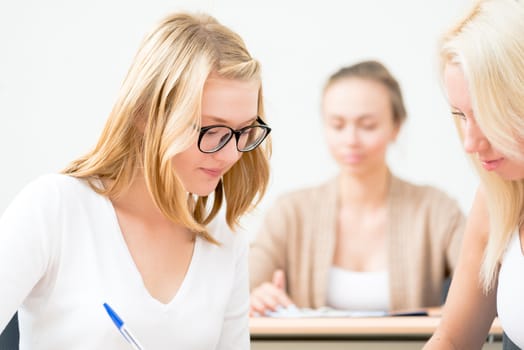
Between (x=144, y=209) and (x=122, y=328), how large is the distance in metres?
0.30

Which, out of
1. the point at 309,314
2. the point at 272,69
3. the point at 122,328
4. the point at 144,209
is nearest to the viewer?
the point at 122,328

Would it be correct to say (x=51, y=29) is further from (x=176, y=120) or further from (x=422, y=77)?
(x=176, y=120)

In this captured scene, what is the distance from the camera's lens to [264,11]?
3.91 metres

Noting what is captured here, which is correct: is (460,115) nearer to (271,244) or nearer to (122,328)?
(122,328)

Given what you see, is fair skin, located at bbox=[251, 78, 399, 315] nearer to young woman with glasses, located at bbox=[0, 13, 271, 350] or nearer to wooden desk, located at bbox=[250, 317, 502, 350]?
wooden desk, located at bbox=[250, 317, 502, 350]

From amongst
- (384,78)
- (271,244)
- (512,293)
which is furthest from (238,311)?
(384,78)

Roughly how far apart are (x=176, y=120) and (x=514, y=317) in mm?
648

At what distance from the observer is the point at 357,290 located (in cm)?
313

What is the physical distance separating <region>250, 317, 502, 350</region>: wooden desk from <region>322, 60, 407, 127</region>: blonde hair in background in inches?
49.4

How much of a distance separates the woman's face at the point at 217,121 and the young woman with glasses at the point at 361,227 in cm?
171

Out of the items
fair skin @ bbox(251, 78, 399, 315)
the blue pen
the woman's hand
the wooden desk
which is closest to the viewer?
the blue pen

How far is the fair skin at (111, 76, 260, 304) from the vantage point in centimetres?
139

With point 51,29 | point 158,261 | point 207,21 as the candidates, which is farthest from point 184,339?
point 51,29

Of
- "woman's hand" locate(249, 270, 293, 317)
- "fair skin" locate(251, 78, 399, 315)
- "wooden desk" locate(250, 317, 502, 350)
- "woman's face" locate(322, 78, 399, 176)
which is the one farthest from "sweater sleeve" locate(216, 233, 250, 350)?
"woman's face" locate(322, 78, 399, 176)
